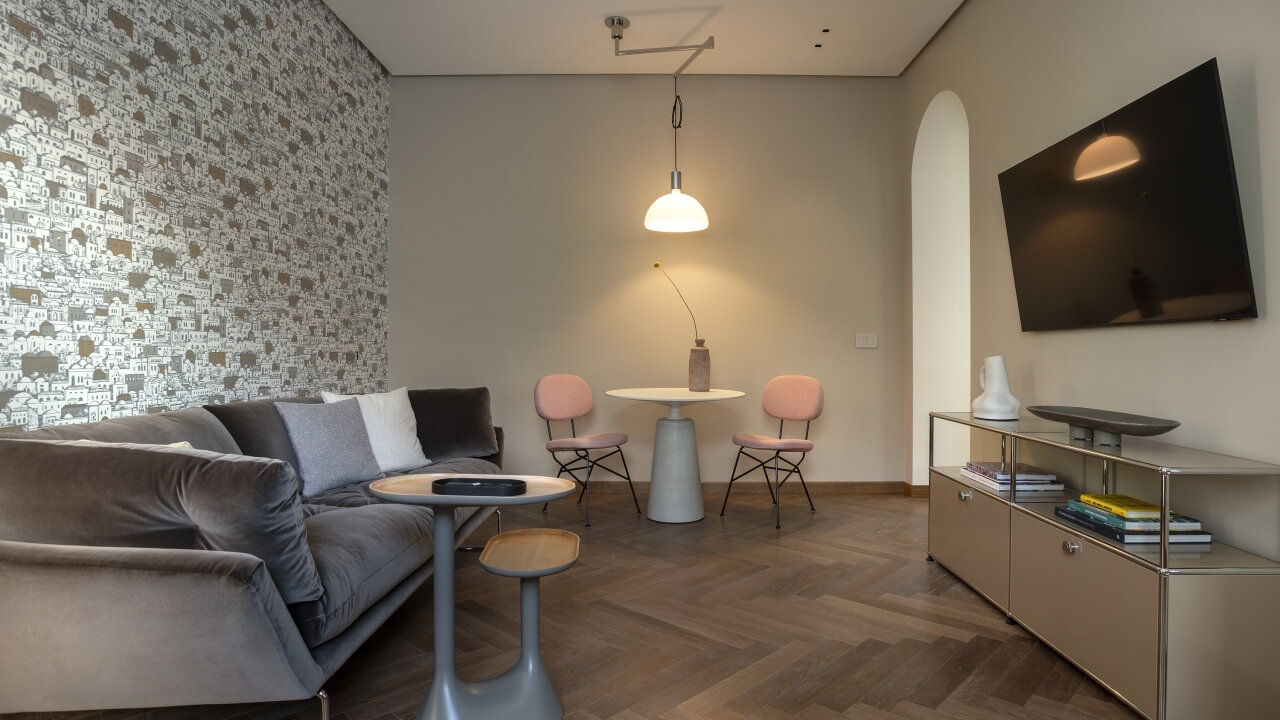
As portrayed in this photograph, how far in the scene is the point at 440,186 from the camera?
514cm

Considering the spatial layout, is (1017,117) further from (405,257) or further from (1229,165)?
(405,257)

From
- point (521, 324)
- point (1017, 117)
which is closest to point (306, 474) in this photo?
Result: point (521, 324)

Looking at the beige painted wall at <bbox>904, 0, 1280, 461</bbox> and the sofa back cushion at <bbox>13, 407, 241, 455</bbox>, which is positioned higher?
the beige painted wall at <bbox>904, 0, 1280, 461</bbox>

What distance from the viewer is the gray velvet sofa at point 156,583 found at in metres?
1.49

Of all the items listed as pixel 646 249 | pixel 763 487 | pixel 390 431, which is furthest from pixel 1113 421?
pixel 646 249

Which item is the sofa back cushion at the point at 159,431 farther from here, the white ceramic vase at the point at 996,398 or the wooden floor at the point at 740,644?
the white ceramic vase at the point at 996,398

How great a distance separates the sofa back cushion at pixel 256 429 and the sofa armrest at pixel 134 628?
1318 millimetres

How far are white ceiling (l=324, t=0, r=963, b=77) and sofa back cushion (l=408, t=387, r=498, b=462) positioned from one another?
232 centimetres

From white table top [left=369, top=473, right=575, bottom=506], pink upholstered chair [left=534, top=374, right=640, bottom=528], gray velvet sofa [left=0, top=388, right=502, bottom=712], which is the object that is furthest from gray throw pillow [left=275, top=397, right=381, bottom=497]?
pink upholstered chair [left=534, top=374, right=640, bottom=528]

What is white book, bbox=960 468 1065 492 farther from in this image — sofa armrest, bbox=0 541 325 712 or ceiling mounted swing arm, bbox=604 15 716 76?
ceiling mounted swing arm, bbox=604 15 716 76

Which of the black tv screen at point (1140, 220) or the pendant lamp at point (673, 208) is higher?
the pendant lamp at point (673, 208)

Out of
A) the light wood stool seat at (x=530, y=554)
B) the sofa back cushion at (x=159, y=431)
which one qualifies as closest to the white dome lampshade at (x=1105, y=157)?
the light wood stool seat at (x=530, y=554)

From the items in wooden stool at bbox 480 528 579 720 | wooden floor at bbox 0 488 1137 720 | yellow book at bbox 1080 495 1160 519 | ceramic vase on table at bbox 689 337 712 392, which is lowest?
wooden floor at bbox 0 488 1137 720

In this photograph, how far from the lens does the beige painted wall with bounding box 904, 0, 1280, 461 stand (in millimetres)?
2000
